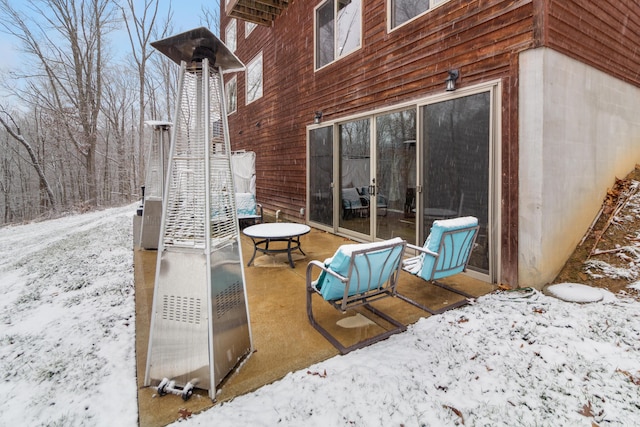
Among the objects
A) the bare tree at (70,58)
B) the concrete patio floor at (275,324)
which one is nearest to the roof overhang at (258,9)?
the concrete patio floor at (275,324)

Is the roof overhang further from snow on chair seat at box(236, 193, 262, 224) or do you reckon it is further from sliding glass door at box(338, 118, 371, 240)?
snow on chair seat at box(236, 193, 262, 224)

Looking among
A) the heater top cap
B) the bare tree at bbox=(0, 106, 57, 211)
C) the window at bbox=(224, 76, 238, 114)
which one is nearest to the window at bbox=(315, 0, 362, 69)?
the heater top cap

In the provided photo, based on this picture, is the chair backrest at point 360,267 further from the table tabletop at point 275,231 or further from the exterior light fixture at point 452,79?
the exterior light fixture at point 452,79

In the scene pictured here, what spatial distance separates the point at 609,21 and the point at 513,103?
82.2 inches

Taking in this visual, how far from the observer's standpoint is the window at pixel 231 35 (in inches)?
465

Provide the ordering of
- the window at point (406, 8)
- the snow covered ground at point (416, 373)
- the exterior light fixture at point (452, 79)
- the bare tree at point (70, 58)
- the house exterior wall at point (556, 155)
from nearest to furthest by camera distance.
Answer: the snow covered ground at point (416, 373)
the house exterior wall at point (556, 155)
the exterior light fixture at point (452, 79)
the window at point (406, 8)
the bare tree at point (70, 58)

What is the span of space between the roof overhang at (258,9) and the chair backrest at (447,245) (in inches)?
288

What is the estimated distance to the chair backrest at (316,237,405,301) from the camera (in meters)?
2.41

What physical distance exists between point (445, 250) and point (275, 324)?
1658 mm

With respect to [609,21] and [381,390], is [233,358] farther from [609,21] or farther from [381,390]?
[609,21]

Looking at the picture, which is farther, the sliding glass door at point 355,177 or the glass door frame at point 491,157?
the sliding glass door at point 355,177

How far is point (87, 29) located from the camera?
1508 cm

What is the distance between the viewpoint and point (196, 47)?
6.68 feet

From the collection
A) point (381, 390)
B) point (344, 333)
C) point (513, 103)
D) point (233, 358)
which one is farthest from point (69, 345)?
point (513, 103)
